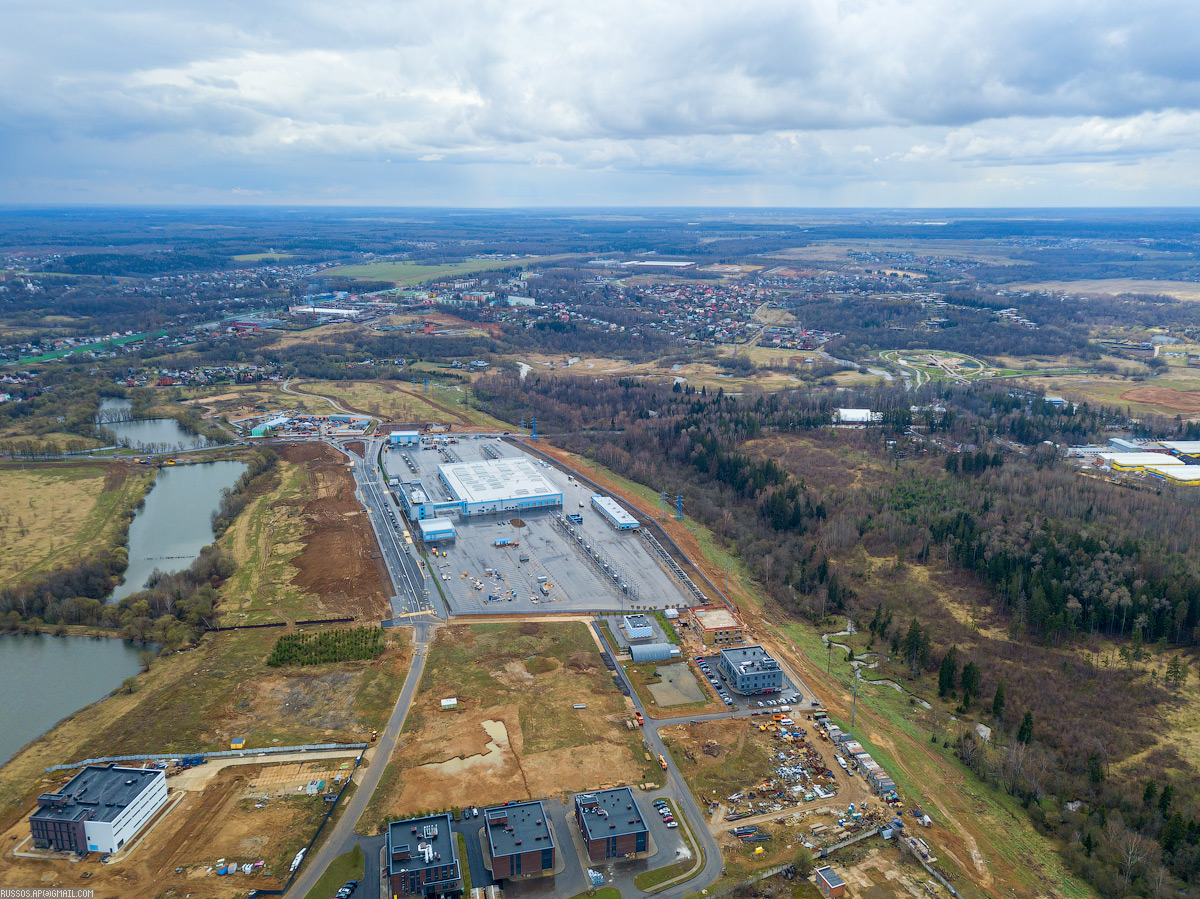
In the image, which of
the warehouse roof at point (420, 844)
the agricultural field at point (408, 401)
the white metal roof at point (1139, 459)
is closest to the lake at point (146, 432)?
the agricultural field at point (408, 401)

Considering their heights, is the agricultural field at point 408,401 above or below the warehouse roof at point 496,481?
below

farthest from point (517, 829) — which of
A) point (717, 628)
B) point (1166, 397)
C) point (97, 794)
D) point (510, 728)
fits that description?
point (1166, 397)

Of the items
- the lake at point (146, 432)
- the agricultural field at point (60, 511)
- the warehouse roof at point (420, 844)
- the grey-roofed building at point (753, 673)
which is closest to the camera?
the warehouse roof at point (420, 844)

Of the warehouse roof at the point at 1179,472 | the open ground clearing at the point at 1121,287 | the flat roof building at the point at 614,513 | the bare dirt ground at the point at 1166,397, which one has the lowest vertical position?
the flat roof building at the point at 614,513

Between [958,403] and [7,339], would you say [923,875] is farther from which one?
[7,339]

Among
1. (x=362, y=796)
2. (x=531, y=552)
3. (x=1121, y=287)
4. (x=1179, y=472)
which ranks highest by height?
(x=1121, y=287)

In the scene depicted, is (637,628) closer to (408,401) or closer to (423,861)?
(423,861)

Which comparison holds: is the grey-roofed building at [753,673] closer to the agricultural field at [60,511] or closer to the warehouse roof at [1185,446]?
the agricultural field at [60,511]

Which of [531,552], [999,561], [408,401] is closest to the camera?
[999,561]
